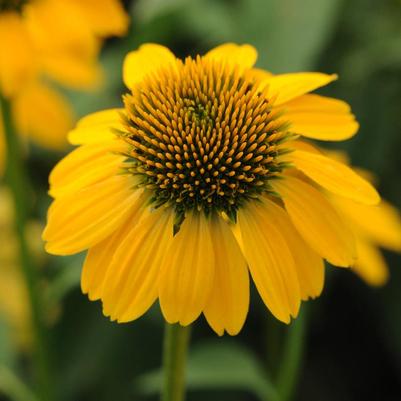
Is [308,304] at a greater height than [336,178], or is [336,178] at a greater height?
[336,178]

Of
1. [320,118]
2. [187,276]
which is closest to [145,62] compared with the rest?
[320,118]

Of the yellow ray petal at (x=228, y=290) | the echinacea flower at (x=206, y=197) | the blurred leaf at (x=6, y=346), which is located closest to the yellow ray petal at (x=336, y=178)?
the echinacea flower at (x=206, y=197)

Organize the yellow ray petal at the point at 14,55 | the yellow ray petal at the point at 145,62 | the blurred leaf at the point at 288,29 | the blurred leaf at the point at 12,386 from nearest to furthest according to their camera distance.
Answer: the yellow ray petal at the point at 145,62
the yellow ray petal at the point at 14,55
the blurred leaf at the point at 12,386
the blurred leaf at the point at 288,29

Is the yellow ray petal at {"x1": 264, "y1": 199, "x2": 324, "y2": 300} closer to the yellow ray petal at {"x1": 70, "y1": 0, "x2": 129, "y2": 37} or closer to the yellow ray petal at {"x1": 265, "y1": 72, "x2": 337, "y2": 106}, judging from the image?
the yellow ray petal at {"x1": 265, "y1": 72, "x2": 337, "y2": 106}

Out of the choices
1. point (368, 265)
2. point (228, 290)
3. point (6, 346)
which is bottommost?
point (6, 346)

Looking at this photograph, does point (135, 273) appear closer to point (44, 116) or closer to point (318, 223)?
point (318, 223)

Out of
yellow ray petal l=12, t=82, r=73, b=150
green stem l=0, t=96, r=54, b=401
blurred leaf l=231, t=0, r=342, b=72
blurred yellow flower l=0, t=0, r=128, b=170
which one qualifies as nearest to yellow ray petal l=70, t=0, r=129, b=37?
blurred yellow flower l=0, t=0, r=128, b=170

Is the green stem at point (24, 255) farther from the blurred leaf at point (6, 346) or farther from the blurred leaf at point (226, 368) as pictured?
the blurred leaf at point (226, 368)

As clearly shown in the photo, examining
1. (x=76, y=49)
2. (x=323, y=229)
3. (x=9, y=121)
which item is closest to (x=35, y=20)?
(x=76, y=49)
